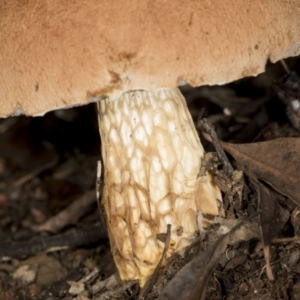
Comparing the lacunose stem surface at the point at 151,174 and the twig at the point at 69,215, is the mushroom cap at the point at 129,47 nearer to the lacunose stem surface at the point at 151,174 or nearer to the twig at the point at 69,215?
the lacunose stem surface at the point at 151,174

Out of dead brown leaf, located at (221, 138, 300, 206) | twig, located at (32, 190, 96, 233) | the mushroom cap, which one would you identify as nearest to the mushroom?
the mushroom cap

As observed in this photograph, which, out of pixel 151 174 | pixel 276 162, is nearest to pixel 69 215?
pixel 151 174

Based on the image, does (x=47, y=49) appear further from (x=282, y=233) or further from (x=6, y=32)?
(x=282, y=233)

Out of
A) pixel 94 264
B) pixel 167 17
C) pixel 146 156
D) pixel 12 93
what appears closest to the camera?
pixel 167 17

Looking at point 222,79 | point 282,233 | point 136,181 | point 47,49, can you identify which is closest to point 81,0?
point 47,49

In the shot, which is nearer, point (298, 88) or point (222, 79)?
point (222, 79)

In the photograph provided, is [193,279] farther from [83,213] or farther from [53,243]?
[83,213]
